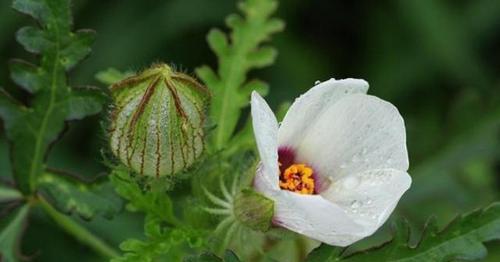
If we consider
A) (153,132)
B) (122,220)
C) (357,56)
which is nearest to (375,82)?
(357,56)

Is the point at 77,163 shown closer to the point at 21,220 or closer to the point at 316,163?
the point at 21,220

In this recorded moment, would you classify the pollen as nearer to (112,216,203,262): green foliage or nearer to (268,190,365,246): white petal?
(268,190,365,246): white petal

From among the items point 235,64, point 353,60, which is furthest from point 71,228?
point 353,60

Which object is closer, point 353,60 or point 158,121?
point 158,121

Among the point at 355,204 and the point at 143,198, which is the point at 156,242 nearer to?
the point at 143,198

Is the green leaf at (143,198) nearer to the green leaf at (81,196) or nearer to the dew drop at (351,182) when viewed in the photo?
the green leaf at (81,196)

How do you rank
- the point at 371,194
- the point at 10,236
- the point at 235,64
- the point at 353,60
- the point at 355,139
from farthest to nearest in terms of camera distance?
the point at 353,60, the point at 235,64, the point at 10,236, the point at 355,139, the point at 371,194
